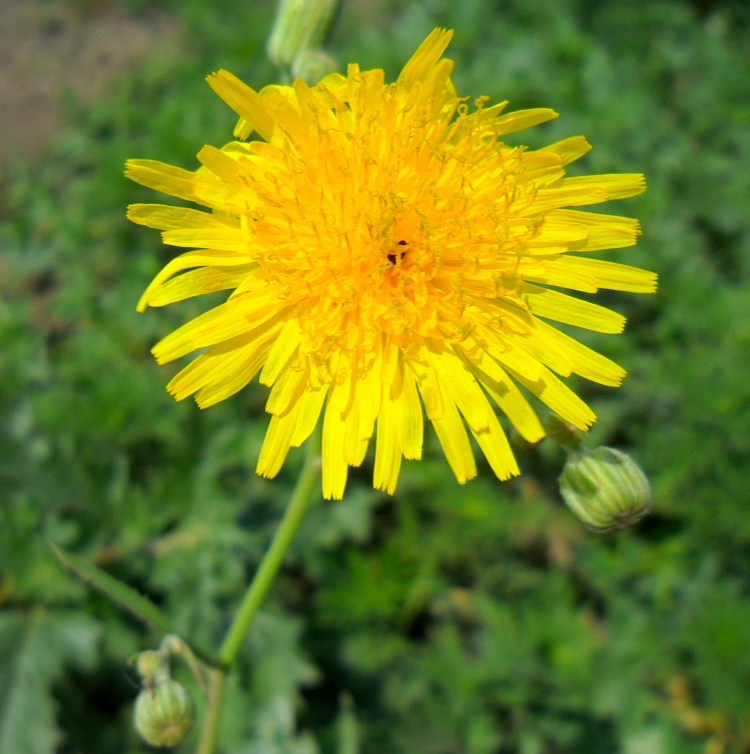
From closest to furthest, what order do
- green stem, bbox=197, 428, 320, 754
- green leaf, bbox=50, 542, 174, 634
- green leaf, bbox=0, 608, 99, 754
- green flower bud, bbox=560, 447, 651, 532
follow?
green leaf, bbox=50, 542, 174, 634
green flower bud, bbox=560, 447, 651, 532
green stem, bbox=197, 428, 320, 754
green leaf, bbox=0, 608, 99, 754

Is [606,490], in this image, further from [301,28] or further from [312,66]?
[301,28]

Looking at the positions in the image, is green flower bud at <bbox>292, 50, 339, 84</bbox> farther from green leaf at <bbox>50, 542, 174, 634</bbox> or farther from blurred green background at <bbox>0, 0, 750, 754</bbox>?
green leaf at <bbox>50, 542, 174, 634</bbox>

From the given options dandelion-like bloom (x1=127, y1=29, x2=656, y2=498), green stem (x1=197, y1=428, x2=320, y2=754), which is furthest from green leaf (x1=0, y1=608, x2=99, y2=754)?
dandelion-like bloom (x1=127, y1=29, x2=656, y2=498)

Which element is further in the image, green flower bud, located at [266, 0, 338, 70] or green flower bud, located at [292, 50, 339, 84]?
green flower bud, located at [266, 0, 338, 70]

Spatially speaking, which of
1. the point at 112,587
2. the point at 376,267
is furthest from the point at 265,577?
the point at 376,267

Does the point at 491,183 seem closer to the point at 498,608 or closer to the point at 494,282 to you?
the point at 494,282

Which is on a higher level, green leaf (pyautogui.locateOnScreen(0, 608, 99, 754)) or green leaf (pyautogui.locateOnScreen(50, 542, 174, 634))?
green leaf (pyautogui.locateOnScreen(50, 542, 174, 634))

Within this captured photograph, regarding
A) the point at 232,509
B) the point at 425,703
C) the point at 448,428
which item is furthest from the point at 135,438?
the point at 448,428
